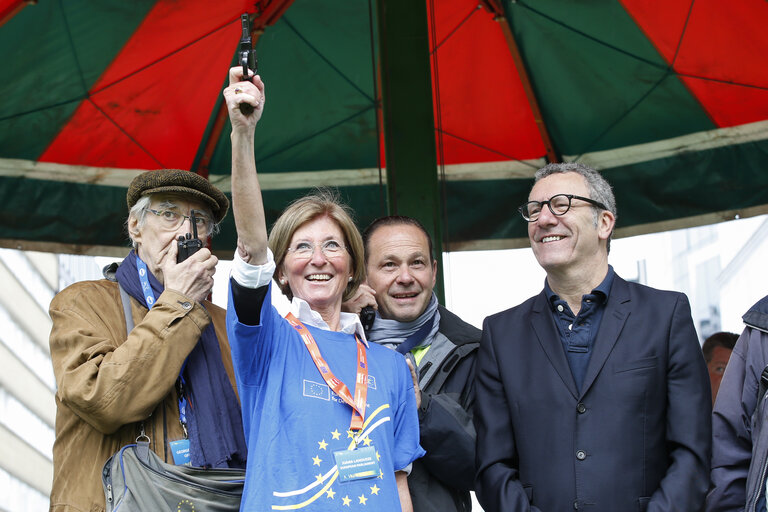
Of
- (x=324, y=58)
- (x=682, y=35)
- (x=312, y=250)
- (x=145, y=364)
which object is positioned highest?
(x=324, y=58)

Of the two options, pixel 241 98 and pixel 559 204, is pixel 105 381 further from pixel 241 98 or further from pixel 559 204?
pixel 559 204

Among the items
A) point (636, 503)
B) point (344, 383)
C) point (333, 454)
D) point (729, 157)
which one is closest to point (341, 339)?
point (344, 383)

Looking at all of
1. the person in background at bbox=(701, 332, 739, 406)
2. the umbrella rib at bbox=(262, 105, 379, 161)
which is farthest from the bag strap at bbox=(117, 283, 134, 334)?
the person in background at bbox=(701, 332, 739, 406)

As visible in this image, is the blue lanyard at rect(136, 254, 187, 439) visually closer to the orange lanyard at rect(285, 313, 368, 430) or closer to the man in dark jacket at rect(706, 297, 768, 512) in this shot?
the orange lanyard at rect(285, 313, 368, 430)

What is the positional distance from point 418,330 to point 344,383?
2.34 ft

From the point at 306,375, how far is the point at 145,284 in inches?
27.0

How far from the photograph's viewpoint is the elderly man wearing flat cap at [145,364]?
2.46 meters

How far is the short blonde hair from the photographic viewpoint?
107 inches

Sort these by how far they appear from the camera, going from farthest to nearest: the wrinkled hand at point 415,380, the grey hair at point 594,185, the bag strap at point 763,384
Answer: the grey hair at point 594,185
the wrinkled hand at point 415,380
the bag strap at point 763,384

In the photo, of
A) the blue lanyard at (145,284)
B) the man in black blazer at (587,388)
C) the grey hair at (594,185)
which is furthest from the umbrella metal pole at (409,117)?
the blue lanyard at (145,284)

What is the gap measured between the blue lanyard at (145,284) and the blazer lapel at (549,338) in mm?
1226

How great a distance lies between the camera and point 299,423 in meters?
2.35

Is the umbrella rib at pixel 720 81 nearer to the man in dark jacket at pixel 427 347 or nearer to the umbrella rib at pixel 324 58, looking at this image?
the umbrella rib at pixel 324 58

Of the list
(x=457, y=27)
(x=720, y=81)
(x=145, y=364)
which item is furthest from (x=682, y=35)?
(x=145, y=364)
